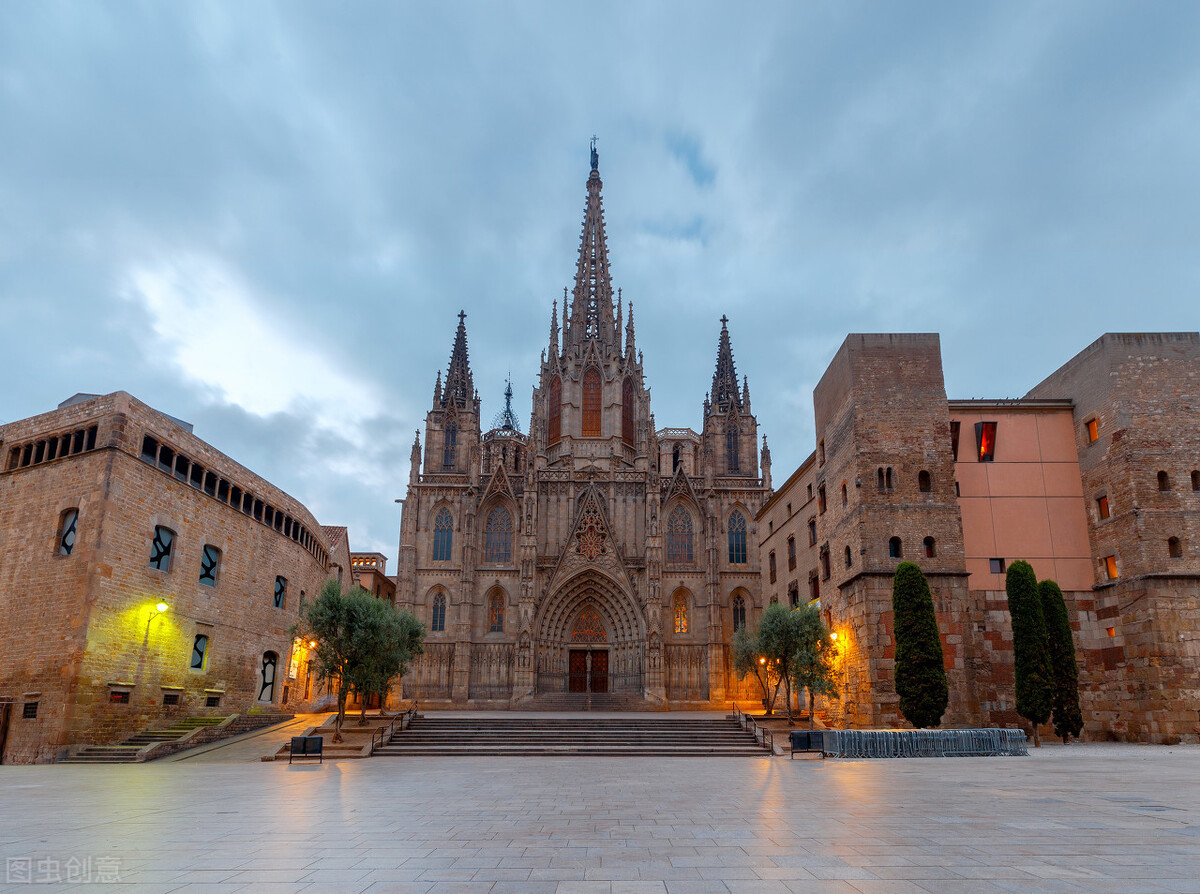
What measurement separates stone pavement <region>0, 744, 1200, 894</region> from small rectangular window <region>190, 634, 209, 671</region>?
34.7 ft

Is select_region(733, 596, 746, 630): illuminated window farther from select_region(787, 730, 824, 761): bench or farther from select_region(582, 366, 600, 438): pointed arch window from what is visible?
select_region(787, 730, 824, 761): bench

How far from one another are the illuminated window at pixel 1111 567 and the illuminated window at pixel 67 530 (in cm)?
3161

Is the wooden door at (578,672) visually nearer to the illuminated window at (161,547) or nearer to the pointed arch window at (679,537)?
the pointed arch window at (679,537)

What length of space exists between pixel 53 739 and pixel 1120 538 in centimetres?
3158

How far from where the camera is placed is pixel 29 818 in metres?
9.77

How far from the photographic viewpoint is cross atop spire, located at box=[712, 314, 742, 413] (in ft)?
174

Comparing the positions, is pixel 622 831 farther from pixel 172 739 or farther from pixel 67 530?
pixel 67 530

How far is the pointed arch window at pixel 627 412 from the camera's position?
2000 inches

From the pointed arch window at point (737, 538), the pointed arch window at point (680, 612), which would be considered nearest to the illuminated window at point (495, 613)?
the pointed arch window at point (680, 612)

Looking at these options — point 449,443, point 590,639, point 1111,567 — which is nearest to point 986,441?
point 1111,567

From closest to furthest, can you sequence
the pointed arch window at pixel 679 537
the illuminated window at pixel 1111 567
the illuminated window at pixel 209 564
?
1. the illuminated window at pixel 1111 567
2. the illuminated window at pixel 209 564
3. the pointed arch window at pixel 679 537

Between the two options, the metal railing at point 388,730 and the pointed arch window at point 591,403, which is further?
the pointed arch window at point 591,403

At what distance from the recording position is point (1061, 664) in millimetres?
22734

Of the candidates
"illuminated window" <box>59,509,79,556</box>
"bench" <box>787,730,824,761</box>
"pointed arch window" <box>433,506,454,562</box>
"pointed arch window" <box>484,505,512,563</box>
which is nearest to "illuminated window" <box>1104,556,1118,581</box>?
"bench" <box>787,730,824,761</box>
